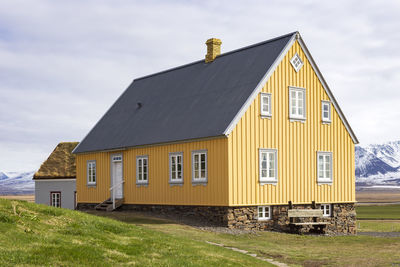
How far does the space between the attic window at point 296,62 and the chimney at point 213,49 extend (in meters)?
6.43

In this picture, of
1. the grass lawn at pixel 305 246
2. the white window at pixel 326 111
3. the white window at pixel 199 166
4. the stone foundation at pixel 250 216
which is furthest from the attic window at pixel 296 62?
the grass lawn at pixel 305 246

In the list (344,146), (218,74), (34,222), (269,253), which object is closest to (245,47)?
(218,74)

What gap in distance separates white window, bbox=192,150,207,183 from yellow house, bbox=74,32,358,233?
2.1 inches

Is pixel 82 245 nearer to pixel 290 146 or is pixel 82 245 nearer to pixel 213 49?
pixel 290 146

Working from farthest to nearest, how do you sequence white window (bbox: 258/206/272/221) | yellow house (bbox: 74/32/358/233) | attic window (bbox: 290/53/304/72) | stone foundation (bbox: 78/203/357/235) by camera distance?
attic window (bbox: 290/53/304/72) < white window (bbox: 258/206/272/221) < yellow house (bbox: 74/32/358/233) < stone foundation (bbox: 78/203/357/235)

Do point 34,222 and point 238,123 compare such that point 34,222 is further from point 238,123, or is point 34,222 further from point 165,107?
point 165,107

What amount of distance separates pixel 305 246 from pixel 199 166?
7.86 meters

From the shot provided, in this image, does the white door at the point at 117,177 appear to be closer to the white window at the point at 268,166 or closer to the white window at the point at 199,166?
the white window at the point at 199,166

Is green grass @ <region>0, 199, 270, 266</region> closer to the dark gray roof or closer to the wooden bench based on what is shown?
the wooden bench

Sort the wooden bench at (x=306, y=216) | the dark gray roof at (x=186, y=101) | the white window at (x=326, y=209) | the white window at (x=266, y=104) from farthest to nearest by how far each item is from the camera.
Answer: the white window at (x=326, y=209)
the dark gray roof at (x=186, y=101)
the white window at (x=266, y=104)
the wooden bench at (x=306, y=216)

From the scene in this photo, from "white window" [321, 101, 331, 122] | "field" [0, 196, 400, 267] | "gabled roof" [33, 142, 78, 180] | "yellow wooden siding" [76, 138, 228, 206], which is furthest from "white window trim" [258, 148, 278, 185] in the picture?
"gabled roof" [33, 142, 78, 180]

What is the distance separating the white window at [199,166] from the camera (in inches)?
1200

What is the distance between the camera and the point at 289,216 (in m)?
30.1

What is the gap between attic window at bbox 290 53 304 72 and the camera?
106ft
